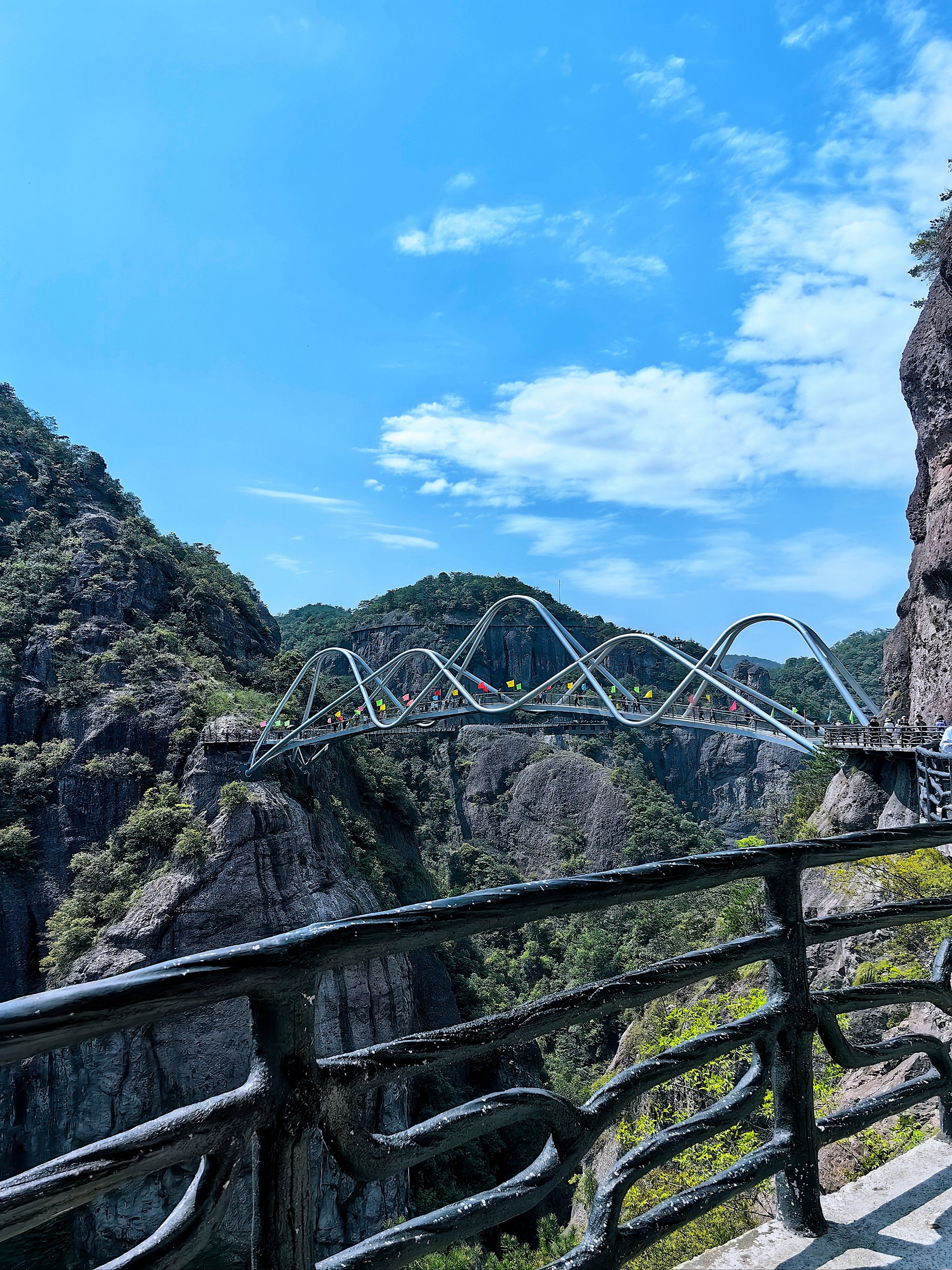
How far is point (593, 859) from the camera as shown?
52.5 metres

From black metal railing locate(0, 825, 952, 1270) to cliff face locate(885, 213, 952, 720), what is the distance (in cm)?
1979

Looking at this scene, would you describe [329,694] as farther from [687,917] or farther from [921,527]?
[921,527]

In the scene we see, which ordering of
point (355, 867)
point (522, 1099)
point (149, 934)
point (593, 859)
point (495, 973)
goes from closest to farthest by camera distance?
point (522, 1099), point (149, 934), point (355, 867), point (495, 973), point (593, 859)

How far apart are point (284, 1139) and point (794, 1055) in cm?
125

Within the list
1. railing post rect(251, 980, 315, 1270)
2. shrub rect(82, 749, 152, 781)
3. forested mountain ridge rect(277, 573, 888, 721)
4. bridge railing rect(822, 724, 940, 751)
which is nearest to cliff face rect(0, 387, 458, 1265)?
shrub rect(82, 749, 152, 781)

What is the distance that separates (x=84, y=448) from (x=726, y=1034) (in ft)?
174

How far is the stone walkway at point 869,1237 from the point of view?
170 cm

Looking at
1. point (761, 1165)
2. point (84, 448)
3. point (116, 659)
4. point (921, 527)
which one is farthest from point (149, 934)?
point (84, 448)

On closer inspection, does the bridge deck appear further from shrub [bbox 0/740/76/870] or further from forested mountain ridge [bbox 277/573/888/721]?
forested mountain ridge [bbox 277/573/888/721]

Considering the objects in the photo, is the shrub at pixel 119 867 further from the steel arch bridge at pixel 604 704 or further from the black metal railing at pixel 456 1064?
the black metal railing at pixel 456 1064

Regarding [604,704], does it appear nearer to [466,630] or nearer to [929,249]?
[929,249]

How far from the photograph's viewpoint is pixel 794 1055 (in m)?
1.76

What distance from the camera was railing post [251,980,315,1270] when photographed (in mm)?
1090

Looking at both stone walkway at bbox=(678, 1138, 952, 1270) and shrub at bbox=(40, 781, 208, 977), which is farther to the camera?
shrub at bbox=(40, 781, 208, 977)
